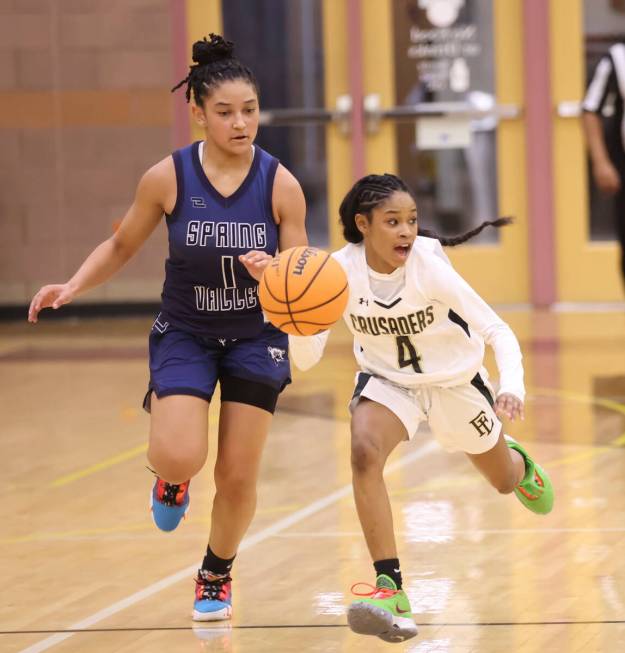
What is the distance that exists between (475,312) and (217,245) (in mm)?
763

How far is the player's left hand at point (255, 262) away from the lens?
4.04 meters

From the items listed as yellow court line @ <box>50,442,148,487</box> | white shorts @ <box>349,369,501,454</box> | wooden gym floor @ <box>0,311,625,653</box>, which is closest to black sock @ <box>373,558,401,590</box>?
wooden gym floor @ <box>0,311,625,653</box>

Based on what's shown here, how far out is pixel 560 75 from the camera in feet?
37.9

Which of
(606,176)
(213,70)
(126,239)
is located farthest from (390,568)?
(606,176)

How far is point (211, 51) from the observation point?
4328 mm

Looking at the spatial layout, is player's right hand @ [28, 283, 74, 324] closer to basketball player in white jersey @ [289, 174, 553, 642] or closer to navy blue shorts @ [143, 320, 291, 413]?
navy blue shorts @ [143, 320, 291, 413]

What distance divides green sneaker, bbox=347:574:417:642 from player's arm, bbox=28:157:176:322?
4.04 feet

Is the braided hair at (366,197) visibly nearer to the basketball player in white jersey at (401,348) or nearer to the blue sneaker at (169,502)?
the basketball player in white jersey at (401,348)

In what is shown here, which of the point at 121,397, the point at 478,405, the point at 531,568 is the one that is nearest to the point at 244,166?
the point at 478,405

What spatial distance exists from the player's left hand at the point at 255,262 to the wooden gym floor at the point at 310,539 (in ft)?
3.39

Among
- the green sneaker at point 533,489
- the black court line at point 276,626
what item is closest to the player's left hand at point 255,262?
the black court line at point 276,626

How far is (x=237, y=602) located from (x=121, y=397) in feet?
13.4

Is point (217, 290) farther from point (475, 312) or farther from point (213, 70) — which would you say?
point (475, 312)

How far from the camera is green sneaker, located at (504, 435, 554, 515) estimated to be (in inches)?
193
